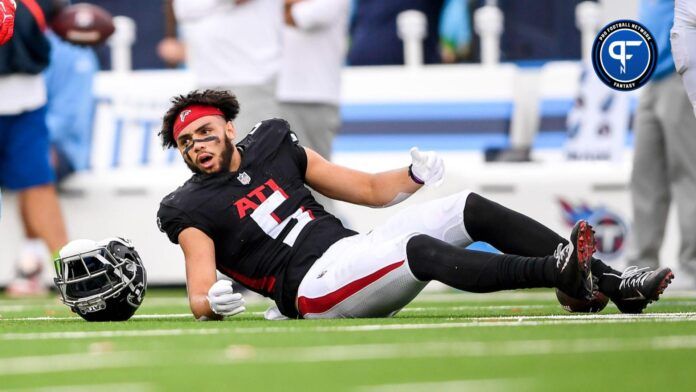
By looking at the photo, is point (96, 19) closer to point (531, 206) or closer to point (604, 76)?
point (531, 206)

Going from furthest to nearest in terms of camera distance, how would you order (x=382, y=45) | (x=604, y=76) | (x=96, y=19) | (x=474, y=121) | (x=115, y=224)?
(x=382, y=45) → (x=474, y=121) → (x=115, y=224) → (x=96, y=19) → (x=604, y=76)

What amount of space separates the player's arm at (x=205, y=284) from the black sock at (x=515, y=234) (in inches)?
39.8

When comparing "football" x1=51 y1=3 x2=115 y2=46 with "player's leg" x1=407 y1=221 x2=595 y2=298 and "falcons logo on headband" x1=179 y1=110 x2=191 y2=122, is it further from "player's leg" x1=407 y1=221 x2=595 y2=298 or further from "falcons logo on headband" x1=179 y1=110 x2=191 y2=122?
"player's leg" x1=407 y1=221 x2=595 y2=298

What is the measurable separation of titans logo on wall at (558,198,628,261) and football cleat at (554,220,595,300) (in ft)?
14.7

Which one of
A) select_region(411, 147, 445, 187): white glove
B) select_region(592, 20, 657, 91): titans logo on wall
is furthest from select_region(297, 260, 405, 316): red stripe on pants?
select_region(592, 20, 657, 91): titans logo on wall

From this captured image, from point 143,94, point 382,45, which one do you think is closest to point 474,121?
point 382,45

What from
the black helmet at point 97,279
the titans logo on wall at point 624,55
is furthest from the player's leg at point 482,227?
the black helmet at point 97,279

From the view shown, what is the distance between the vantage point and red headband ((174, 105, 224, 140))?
6.77 meters

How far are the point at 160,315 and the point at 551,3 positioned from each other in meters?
7.04

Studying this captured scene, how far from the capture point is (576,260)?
577 cm

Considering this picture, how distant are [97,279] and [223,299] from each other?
27.5 inches

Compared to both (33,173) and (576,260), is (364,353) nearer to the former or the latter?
(576,260)

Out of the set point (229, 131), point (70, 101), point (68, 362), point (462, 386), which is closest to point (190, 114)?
point (229, 131)

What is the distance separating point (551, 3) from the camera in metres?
13.6
